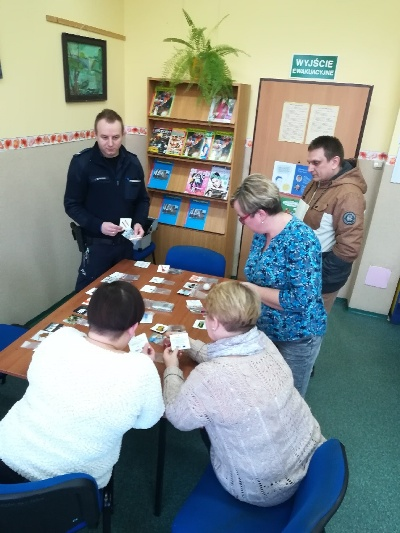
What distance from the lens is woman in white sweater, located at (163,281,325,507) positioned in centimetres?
127

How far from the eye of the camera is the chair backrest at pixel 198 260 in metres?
2.96

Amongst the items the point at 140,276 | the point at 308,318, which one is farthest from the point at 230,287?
the point at 140,276

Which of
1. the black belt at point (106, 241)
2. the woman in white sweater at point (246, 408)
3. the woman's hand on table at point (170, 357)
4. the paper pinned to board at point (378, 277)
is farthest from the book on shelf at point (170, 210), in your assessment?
the woman in white sweater at point (246, 408)

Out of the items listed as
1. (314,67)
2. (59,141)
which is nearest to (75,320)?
(59,141)

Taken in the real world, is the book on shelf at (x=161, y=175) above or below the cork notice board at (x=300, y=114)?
below

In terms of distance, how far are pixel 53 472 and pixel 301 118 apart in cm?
384

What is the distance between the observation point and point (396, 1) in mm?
3428

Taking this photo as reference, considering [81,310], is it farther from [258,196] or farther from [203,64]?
[203,64]

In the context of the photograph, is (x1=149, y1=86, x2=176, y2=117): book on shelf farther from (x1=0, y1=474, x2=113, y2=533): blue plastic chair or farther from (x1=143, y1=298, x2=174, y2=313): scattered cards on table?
(x1=0, y1=474, x2=113, y2=533): blue plastic chair

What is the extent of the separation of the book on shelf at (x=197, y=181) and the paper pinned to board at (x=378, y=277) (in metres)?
2.07

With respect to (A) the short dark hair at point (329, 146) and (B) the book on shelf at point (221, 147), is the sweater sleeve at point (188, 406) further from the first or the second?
(B) the book on shelf at point (221, 147)

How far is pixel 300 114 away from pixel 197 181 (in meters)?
1.33

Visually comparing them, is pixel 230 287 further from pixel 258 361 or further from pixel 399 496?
pixel 399 496

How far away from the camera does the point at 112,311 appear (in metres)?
1.30
